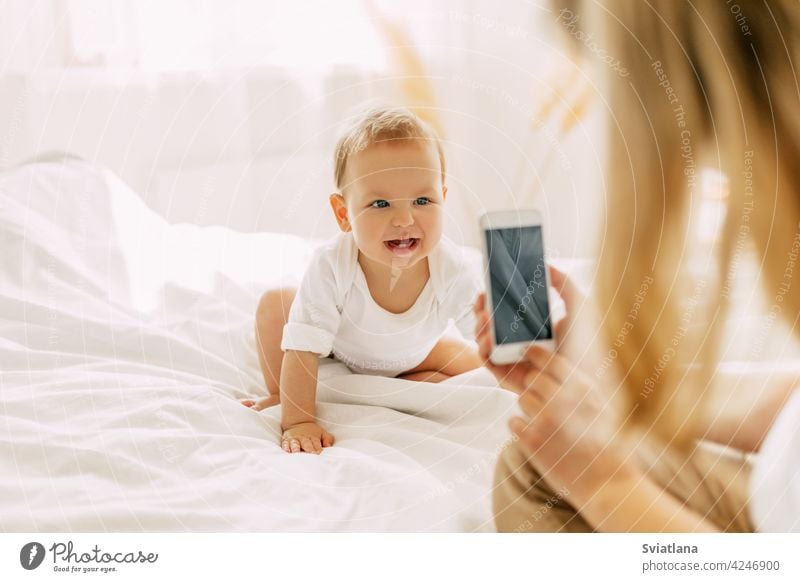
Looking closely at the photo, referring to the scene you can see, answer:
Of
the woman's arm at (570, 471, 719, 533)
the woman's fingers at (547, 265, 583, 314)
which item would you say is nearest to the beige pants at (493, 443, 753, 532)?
the woman's arm at (570, 471, 719, 533)

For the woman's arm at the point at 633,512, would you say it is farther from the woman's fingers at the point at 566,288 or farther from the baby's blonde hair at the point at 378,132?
the baby's blonde hair at the point at 378,132

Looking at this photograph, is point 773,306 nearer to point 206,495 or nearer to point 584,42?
point 584,42

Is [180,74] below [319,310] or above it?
above

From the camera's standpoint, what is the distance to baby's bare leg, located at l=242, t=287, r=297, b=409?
71 centimetres

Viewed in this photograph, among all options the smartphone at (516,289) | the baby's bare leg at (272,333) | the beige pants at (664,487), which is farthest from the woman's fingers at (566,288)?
the baby's bare leg at (272,333)

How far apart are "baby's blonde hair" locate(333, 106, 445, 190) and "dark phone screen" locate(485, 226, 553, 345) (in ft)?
0.28

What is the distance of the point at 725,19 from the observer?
64 cm

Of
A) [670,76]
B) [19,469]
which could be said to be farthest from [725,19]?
[19,469]

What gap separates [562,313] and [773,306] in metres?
0.18

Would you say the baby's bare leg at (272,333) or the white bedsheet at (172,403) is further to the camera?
the baby's bare leg at (272,333)

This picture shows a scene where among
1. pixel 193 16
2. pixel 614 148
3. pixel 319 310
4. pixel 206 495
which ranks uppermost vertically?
pixel 193 16

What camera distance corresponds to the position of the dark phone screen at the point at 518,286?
2.05ft

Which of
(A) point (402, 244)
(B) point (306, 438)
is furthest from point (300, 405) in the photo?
(A) point (402, 244)

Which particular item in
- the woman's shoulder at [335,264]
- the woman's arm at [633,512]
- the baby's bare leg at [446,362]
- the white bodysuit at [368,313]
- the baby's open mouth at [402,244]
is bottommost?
the woman's arm at [633,512]
